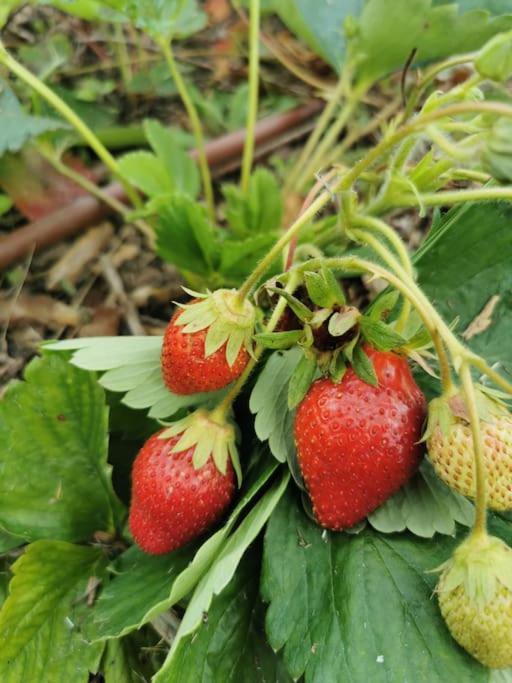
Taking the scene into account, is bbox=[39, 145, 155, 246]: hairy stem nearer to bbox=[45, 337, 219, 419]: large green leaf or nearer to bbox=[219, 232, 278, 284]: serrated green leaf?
bbox=[219, 232, 278, 284]: serrated green leaf

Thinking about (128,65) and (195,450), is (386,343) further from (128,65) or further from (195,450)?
(128,65)

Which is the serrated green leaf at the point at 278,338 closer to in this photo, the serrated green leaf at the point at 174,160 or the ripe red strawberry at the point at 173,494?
the ripe red strawberry at the point at 173,494

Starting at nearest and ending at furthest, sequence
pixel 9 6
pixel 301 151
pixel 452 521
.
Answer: pixel 452 521 → pixel 9 6 → pixel 301 151

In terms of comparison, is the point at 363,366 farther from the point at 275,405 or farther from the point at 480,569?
the point at 480,569

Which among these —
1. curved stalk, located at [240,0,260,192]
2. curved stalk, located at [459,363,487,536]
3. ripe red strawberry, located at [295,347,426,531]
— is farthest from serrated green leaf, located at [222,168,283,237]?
curved stalk, located at [459,363,487,536]

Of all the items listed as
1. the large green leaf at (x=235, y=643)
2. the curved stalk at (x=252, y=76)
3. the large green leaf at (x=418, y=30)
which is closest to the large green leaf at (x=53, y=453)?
the large green leaf at (x=235, y=643)

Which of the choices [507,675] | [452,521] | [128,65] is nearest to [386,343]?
[452,521]
